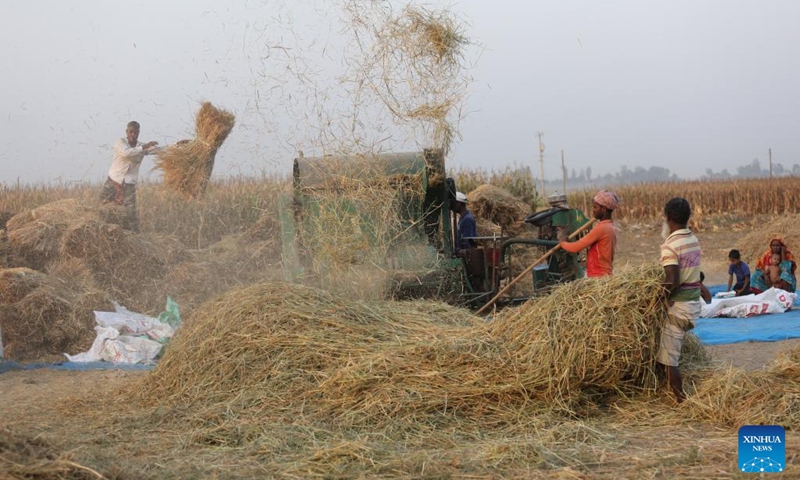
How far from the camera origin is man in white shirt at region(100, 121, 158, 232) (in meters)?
10.9

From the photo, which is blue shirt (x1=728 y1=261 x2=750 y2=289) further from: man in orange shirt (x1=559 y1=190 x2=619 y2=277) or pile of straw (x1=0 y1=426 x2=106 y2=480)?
pile of straw (x1=0 y1=426 x2=106 y2=480)

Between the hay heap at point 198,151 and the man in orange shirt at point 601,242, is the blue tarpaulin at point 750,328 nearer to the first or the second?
the man in orange shirt at point 601,242

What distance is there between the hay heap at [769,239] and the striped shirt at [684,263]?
11058mm

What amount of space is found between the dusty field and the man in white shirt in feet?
19.0

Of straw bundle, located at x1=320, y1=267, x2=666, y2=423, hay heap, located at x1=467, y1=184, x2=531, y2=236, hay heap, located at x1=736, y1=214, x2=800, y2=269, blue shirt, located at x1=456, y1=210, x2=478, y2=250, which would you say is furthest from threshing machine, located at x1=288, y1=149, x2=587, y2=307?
hay heap, located at x1=736, y1=214, x2=800, y2=269

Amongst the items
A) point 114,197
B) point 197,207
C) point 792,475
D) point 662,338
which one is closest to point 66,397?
point 662,338

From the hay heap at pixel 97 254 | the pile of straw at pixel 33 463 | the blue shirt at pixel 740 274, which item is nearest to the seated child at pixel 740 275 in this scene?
the blue shirt at pixel 740 274

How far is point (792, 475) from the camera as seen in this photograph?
12.1 feet

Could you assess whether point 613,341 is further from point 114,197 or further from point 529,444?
point 114,197

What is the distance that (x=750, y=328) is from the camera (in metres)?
8.43

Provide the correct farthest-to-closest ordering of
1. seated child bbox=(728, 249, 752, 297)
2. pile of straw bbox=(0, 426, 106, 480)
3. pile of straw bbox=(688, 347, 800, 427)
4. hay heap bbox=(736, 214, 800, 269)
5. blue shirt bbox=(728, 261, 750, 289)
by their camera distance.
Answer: hay heap bbox=(736, 214, 800, 269) → blue shirt bbox=(728, 261, 750, 289) → seated child bbox=(728, 249, 752, 297) → pile of straw bbox=(688, 347, 800, 427) → pile of straw bbox=(0, 426, 106, 480)

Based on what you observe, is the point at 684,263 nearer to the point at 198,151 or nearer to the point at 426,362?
the point at 426,362

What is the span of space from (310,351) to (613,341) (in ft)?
6.33

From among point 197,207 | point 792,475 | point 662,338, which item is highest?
point 197,207
